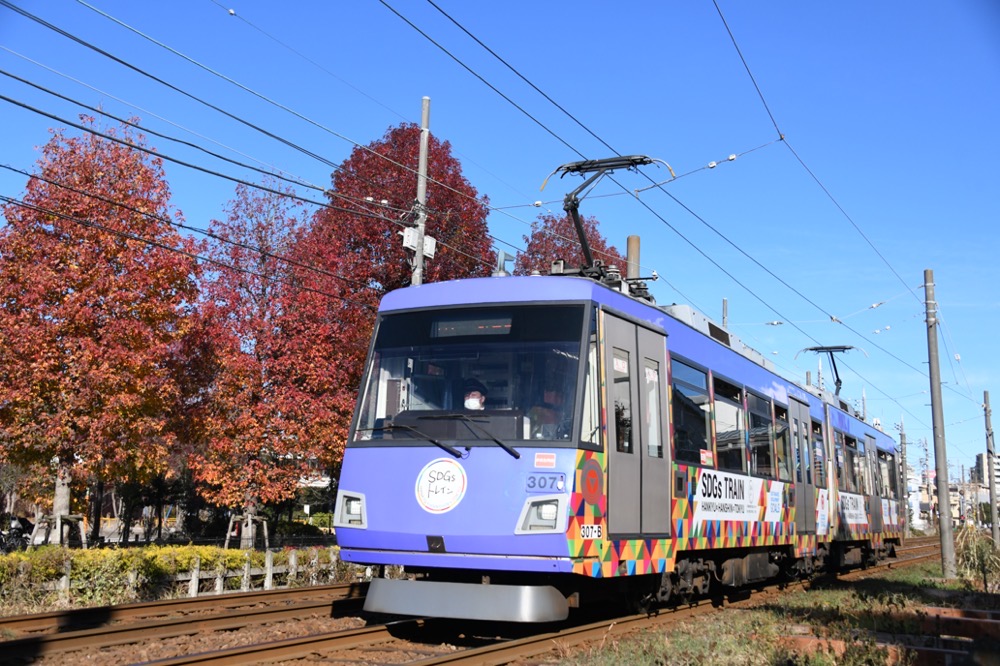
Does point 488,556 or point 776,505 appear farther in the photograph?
point 776,505

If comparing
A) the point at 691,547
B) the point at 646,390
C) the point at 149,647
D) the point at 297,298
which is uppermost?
the point at 297,298

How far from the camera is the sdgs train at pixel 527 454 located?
8508 mm

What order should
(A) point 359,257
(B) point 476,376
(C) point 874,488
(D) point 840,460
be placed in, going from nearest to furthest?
(B) point 476,376, (D) point 840,460, (C) point 874,488, (A) point 359,257

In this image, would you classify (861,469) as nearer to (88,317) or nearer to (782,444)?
(782,444)

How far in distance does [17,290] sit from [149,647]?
10.9m

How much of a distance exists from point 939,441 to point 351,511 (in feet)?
53.7

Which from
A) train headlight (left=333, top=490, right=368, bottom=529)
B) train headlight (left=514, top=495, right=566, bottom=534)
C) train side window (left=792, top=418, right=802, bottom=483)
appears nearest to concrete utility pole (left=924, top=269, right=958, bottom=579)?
train side window (left=792, top=418, right=802, bottom=483)

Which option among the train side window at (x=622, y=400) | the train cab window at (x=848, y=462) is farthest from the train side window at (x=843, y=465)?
the train side window at (x=622, y=400)

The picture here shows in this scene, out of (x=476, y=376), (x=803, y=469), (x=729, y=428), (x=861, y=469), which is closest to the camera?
(x=476, y=376)

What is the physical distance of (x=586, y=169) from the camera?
13.9 meters

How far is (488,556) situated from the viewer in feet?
27.9

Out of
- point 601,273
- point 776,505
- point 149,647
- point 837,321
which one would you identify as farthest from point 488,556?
point 837,321

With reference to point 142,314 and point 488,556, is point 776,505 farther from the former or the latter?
point 142,314

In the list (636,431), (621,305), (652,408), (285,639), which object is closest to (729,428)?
(652,408)
